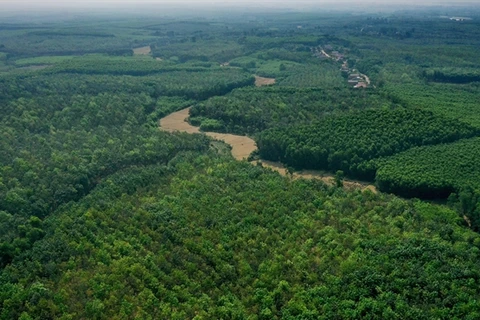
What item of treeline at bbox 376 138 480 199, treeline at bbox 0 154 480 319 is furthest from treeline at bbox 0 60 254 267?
treeline at bbox 376 138 480 199

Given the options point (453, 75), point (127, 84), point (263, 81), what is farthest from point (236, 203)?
point (453, 75)

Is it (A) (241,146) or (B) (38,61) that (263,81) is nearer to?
(A) (241,146)

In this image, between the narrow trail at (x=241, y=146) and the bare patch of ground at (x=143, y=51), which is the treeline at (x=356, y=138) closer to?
the narrow trail at (x=241, y=146)

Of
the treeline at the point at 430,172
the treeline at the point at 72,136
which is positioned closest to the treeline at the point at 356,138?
the treeline at the point at 430,172

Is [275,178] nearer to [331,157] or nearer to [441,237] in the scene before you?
[331,157]

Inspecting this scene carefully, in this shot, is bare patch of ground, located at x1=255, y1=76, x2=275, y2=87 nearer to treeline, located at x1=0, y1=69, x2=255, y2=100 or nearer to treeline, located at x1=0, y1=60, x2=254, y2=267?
treeline, located at x1=0, y1=69, x2=255, y2=100
